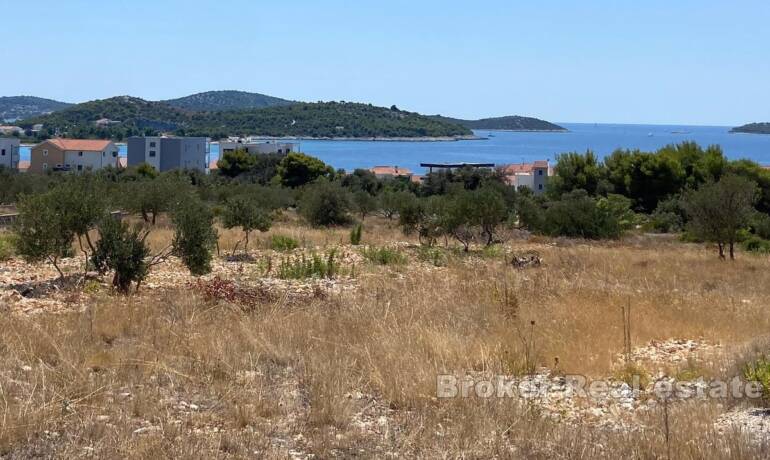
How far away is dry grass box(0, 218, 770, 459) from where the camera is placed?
13.1ft

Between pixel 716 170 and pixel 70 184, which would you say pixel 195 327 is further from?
pixel 716 170

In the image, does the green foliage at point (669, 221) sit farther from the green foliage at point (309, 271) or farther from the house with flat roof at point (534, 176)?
the house with flat roof at point (534, 176)

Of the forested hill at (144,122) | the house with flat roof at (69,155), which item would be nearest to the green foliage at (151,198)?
the house with flat roof at (69,155)

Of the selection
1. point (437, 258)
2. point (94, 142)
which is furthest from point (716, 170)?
point (94, 142)

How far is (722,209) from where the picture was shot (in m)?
21.3

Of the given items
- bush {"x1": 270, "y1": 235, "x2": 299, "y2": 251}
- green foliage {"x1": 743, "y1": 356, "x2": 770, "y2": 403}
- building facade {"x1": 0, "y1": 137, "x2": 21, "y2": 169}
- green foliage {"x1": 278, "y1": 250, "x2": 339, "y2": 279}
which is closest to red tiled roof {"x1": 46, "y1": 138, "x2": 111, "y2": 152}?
building facade {"x1": 0, "y1": 137, "x2": 21, "y2": 169}

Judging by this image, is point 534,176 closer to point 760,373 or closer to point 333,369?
point 760,373

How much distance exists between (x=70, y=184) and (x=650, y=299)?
1023cm

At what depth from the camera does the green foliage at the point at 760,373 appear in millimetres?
4938

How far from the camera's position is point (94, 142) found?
8925 centimetres

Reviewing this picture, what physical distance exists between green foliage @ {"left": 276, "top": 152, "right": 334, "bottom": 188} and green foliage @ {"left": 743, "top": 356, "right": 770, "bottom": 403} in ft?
212

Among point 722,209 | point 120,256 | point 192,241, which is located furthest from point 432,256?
point 722,209

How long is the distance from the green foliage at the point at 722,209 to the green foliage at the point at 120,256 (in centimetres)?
1710

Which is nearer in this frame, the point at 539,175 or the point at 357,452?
the point at 357,452
